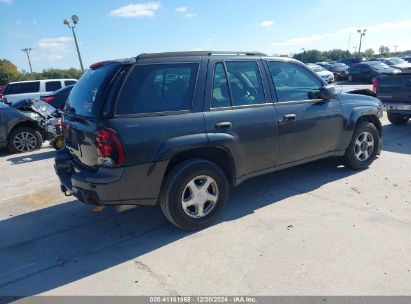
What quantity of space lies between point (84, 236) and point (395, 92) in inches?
303

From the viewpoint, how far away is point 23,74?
6794 centimetres

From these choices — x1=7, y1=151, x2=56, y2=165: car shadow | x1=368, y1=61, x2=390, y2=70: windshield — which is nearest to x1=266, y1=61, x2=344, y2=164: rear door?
x1=7, y1=151, x2=56, y2=165: car shadow

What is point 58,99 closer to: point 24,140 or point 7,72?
point 24,140

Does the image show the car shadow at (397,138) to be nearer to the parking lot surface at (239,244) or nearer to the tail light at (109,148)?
the parking lot surface at (239,244)

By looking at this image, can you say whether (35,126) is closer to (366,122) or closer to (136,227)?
(136,227)

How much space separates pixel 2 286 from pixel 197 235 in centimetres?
187

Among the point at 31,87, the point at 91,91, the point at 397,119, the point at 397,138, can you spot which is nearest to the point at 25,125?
the point at 91,91

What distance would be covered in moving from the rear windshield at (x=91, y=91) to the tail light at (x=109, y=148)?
254 mm

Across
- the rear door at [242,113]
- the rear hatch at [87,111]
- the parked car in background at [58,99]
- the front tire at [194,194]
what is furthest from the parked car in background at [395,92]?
the parked car in background at [58,99]

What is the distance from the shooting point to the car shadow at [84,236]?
3365mm

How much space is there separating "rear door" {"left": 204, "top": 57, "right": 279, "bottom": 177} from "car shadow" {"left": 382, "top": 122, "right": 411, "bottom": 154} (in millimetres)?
3796

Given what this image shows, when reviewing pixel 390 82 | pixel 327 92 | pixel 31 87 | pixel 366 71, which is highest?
pixel 327 92

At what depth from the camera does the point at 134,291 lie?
3.04 metres

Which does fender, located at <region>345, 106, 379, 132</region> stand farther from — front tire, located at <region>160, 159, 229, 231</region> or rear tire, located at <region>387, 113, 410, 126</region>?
rear tire, located at <region>387, 113, 410, 126</region>
